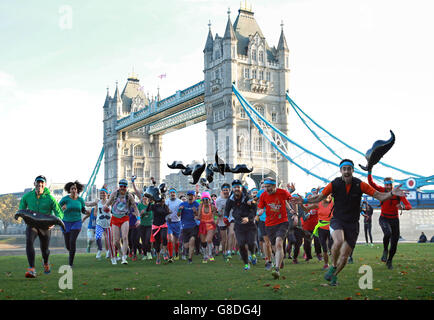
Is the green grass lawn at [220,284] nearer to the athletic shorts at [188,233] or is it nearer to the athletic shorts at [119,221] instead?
the athletic shorts at [119,221]

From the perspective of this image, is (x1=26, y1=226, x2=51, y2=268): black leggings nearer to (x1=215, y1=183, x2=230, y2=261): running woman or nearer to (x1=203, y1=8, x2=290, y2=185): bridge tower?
(x1=215, y1=183, x2=230, y2=261): running woman

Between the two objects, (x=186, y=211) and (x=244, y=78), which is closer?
(x=186, y=211)

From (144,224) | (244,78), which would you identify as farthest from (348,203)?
(244,78)

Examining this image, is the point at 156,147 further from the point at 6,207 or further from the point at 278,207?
the point at 278,207

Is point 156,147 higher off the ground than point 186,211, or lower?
higher

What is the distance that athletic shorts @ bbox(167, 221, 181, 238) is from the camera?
46.0ft

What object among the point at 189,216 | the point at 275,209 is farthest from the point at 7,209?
the point at 275,209

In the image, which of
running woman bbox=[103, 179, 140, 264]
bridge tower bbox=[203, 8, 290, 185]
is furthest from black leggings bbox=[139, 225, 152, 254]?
bridge tower bbox=[203, 8, 290, 185]

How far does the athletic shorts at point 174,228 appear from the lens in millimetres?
14023

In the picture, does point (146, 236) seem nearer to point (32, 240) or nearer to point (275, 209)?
point (32, 240)

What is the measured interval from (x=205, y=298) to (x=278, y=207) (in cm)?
322

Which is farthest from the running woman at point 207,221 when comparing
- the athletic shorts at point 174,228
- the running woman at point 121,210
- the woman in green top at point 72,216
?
the woman in green top at point 72,216
